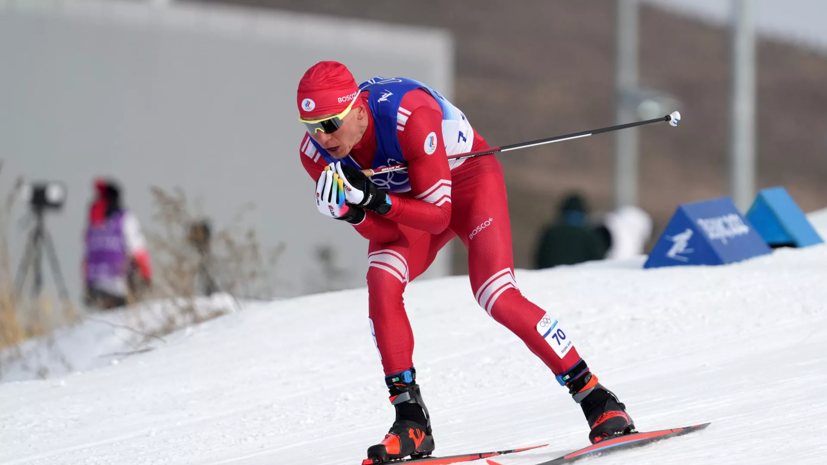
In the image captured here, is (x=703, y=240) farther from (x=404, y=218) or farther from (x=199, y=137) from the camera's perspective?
(x=199, y=137)

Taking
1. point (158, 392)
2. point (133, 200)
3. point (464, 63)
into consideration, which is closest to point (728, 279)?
point (158, 392)

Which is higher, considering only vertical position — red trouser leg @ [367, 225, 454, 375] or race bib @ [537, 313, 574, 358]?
red trouser leg @ [367, 225, 454, 375]

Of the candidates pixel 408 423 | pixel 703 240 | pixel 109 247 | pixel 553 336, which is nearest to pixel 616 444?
pixel 553 336

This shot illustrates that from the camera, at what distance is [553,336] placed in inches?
163

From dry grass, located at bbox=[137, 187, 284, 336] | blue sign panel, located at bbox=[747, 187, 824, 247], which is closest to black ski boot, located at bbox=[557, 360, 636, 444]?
dry grass, located at bbox=[137, 187, 284, 336]

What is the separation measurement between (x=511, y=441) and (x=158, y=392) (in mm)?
2694

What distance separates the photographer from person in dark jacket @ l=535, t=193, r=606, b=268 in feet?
32.0

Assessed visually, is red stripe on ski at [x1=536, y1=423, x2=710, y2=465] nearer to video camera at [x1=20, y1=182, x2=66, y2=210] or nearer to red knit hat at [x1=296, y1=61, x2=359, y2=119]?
red knit hat at [x1=296, y1=61, x2=359, y2=119]

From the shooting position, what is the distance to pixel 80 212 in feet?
43.2

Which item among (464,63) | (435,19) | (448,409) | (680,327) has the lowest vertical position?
(448,409)

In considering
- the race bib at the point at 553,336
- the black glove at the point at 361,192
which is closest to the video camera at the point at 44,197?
the black glove at the point at 361,192

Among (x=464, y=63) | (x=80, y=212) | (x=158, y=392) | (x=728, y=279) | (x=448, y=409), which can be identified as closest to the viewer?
(x=448, y=409)

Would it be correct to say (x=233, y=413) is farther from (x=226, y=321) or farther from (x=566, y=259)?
(x=566, y=259)

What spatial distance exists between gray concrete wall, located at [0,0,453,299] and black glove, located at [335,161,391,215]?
851 centimetres
